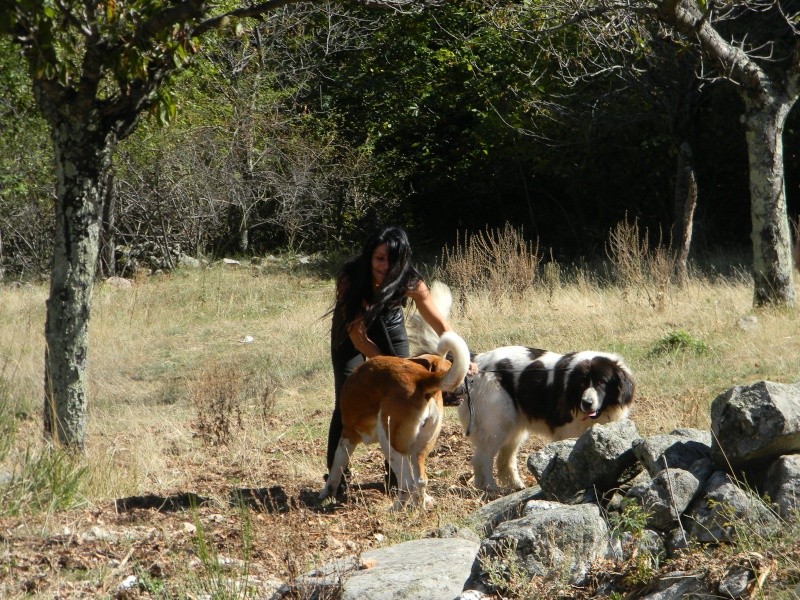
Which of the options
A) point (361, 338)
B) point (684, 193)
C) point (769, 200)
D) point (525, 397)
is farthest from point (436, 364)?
point (684, 193)

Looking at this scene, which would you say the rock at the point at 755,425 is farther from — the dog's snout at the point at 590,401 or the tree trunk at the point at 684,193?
the tree trunk at the point at 684,193

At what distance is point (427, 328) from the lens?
7992 mm

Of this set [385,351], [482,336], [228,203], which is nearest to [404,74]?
[228,203]

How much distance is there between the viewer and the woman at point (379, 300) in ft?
23.5

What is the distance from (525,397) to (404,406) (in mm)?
1365

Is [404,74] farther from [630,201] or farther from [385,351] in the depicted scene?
[385,351]

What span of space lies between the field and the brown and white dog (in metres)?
0.33

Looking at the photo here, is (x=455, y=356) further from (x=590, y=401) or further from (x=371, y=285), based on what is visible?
(x=590, y=401)

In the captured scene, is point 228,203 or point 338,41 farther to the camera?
point 338,41

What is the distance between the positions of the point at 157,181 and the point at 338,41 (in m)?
6.95

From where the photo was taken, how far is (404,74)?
26.1m

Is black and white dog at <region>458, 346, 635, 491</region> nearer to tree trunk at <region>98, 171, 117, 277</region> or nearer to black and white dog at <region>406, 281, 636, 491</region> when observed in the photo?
black and white dog at <region>406, 281, 636, 491</region>

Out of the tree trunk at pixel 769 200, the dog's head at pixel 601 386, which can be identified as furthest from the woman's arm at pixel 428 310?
the tree trunk at pixel 769 200

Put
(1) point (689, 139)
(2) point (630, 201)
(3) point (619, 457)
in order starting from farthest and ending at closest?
(2) point (630, 201) < (1) point (689, 139) < (3) point (619, 457)
